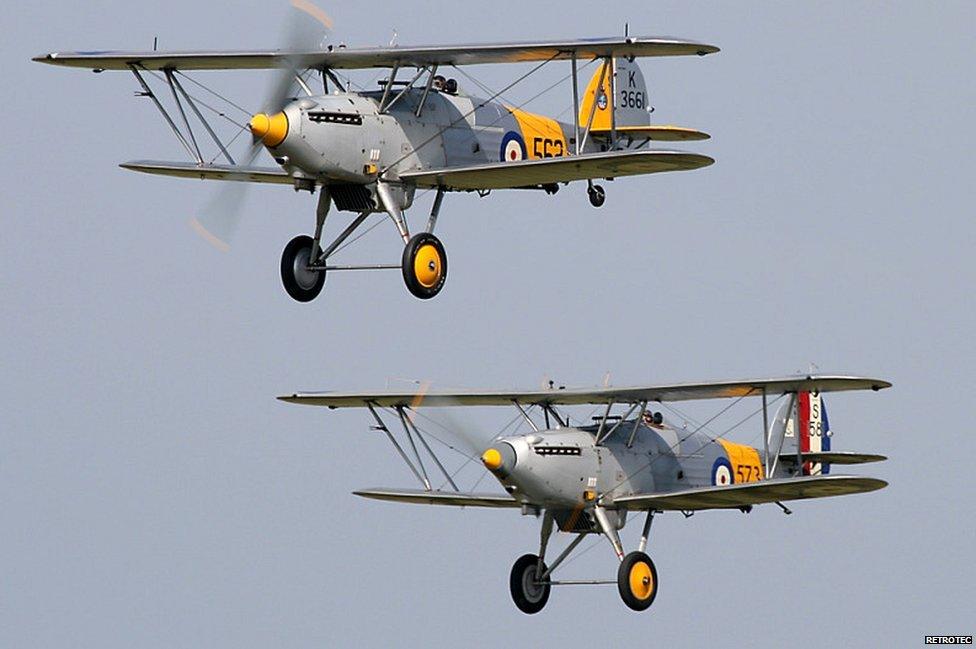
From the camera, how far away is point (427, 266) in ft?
128

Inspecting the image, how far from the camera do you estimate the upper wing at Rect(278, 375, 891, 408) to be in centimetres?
4219

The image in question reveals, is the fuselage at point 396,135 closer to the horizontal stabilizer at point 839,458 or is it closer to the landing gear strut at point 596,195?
the landing gear strut at point 596,195

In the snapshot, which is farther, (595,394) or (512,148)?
(595,394)

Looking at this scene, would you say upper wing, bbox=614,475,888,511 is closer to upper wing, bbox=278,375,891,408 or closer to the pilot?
the pilot

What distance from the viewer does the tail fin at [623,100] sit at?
44.3m

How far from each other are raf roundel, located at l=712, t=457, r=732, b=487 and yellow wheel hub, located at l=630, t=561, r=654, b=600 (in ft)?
6.45

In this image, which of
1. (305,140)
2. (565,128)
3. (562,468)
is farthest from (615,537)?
(305,140)

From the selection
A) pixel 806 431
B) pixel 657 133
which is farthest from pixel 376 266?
pixel 806 431

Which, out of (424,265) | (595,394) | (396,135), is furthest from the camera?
(595,394)

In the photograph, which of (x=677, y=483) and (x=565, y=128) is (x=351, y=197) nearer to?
(x=565, y=128)

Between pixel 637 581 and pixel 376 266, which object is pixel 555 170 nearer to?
pixel 376 266

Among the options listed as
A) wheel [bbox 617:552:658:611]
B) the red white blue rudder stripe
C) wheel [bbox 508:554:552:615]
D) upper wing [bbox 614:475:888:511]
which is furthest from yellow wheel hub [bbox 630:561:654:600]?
the red white blue rudder stripe

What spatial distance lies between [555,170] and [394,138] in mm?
2228

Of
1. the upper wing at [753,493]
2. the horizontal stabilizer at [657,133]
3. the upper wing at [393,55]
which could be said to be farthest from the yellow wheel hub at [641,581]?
the upper wing at [393,55]
